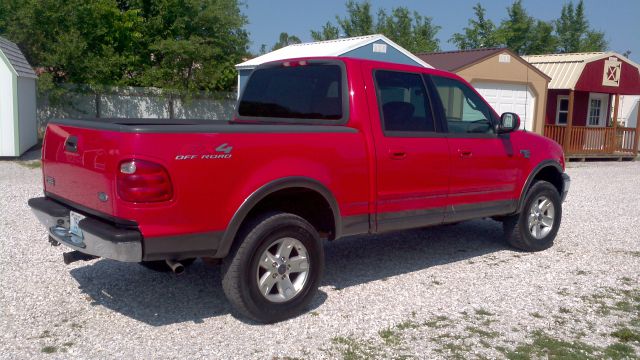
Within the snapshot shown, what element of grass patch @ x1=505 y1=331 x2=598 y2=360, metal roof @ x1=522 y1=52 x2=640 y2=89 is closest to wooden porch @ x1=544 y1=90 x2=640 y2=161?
metal roof @ x1=522 y1=52 x2=640 y2=89

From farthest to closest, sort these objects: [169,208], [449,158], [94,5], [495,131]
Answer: [94,5] → [495,131] → [449,158] → [169,208]

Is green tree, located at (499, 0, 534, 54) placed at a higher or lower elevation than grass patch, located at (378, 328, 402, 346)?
higher

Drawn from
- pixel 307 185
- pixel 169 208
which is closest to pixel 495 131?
pixel 307 185

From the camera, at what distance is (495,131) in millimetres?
6430

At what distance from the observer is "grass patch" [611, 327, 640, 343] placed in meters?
4.61

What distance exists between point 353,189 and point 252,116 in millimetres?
1565

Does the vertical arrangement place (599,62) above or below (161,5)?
below

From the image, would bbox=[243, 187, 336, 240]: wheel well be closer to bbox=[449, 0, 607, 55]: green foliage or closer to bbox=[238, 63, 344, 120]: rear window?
bbox=[238, 63, 344, 120]: rear window

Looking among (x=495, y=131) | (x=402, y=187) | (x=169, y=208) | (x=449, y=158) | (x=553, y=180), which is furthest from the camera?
(x=553, y=180)

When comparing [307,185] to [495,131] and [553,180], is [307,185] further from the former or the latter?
[553,180]

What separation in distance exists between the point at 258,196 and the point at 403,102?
1928mm

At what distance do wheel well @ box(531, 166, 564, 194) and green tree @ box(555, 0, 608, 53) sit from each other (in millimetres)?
42842

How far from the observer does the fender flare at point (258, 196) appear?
4.35m

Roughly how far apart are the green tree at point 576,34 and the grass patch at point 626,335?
150ft
